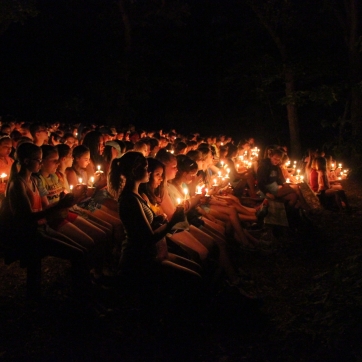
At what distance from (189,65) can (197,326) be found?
24.3 metres

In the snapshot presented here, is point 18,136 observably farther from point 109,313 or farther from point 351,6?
point 351,6

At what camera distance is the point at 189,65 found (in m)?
27.3

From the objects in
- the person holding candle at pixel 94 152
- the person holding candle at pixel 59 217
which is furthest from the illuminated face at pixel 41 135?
the person holding candle at pixel 59 217

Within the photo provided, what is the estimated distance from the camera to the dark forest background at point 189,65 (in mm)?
16406

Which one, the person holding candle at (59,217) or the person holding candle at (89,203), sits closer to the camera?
the person holding candle at (59,217)

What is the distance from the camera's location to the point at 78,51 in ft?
72.5

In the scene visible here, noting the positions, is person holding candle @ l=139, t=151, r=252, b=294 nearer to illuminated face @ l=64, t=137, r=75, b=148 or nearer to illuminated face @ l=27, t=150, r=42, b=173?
illuminated face @ l=27, t=150, r=42, b=173

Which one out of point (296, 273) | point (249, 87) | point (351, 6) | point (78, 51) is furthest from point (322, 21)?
point (296, 273)

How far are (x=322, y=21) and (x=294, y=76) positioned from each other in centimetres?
218

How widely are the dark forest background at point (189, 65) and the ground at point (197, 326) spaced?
7982mm

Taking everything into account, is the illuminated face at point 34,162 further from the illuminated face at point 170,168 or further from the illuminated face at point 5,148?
the illuminated face at point 5,148

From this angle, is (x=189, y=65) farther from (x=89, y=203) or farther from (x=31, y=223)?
(x=31, y=223)

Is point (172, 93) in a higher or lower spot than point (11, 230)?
Answer: higher

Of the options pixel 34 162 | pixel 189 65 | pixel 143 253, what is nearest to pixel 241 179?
pixel 143 253
